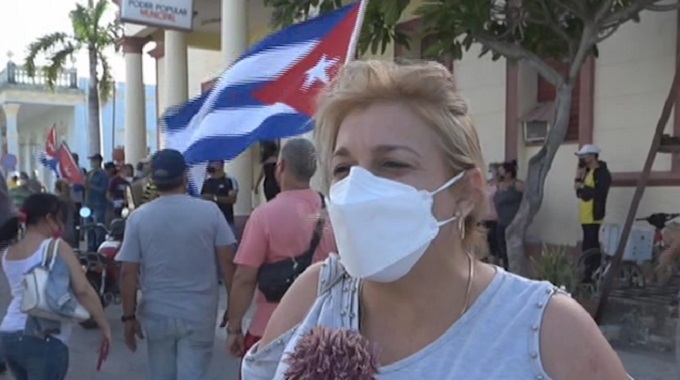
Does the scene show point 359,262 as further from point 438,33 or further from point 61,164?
point 61,164

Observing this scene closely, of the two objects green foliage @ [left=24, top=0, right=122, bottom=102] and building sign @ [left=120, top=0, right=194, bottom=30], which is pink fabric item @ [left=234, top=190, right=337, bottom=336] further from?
green foliage @ [left=24, top=0, right=122, bottom=102]

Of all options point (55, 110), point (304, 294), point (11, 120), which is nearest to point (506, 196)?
point (304, 294)

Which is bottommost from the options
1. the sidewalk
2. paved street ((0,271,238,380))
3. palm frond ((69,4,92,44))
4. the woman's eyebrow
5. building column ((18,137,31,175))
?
building column ((18,137,31,175))

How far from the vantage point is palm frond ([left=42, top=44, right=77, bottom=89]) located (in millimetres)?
27484

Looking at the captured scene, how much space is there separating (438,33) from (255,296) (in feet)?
15.3

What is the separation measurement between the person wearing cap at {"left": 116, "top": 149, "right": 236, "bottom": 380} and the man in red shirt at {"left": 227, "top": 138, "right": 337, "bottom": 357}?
0.31m

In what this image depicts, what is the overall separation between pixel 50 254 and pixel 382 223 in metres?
3.41

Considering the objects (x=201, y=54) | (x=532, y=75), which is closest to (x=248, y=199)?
(x=532, y=75)

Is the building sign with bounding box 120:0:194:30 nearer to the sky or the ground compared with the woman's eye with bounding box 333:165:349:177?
nearer to the sky

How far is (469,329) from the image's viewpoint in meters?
1.71

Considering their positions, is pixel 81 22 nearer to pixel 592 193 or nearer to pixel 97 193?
pixel 97 193

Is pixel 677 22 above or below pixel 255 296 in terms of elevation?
above

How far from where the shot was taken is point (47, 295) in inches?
178

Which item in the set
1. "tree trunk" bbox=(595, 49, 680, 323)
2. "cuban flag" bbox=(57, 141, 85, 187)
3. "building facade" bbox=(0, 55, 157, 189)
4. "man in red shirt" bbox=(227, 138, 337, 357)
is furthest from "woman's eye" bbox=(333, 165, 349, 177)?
"building facade" bbox=(0, 55, 157, 189)
